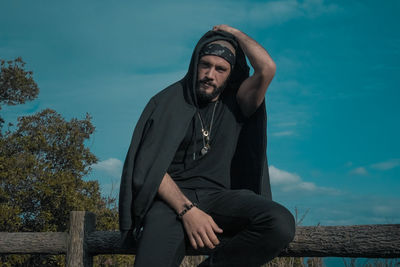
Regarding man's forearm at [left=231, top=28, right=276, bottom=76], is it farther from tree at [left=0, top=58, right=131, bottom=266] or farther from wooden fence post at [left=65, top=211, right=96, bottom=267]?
tree at [left=0, top=58, right=131, bottom=266]

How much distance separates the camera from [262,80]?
314 cm

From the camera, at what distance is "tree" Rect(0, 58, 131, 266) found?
8.18 meters

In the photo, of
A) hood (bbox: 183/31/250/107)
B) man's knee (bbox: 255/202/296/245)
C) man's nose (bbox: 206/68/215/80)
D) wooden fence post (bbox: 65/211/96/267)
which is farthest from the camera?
wooden fence post (bbox: 65/211/96/267)

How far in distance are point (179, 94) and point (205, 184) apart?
70cm

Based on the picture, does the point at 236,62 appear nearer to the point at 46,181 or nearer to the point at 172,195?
the point at 172,195

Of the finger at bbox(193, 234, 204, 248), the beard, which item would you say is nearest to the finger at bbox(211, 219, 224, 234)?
the finger at bbox(193, 234, 204, 248)

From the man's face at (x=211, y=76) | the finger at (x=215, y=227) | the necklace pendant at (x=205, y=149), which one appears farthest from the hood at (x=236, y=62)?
the finger at (x=215, y=227)

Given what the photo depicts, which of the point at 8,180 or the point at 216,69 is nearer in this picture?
the point at 216,69

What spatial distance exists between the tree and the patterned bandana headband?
5.64 m

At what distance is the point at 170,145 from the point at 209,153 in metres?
0.30

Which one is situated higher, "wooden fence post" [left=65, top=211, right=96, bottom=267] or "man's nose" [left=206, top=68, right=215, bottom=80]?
"man's nose" [left=206, top=68, right=215, bottom=80]

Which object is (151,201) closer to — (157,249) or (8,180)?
(157,249)

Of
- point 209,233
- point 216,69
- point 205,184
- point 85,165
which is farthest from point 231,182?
point 85,165

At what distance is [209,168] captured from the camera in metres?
3.10
